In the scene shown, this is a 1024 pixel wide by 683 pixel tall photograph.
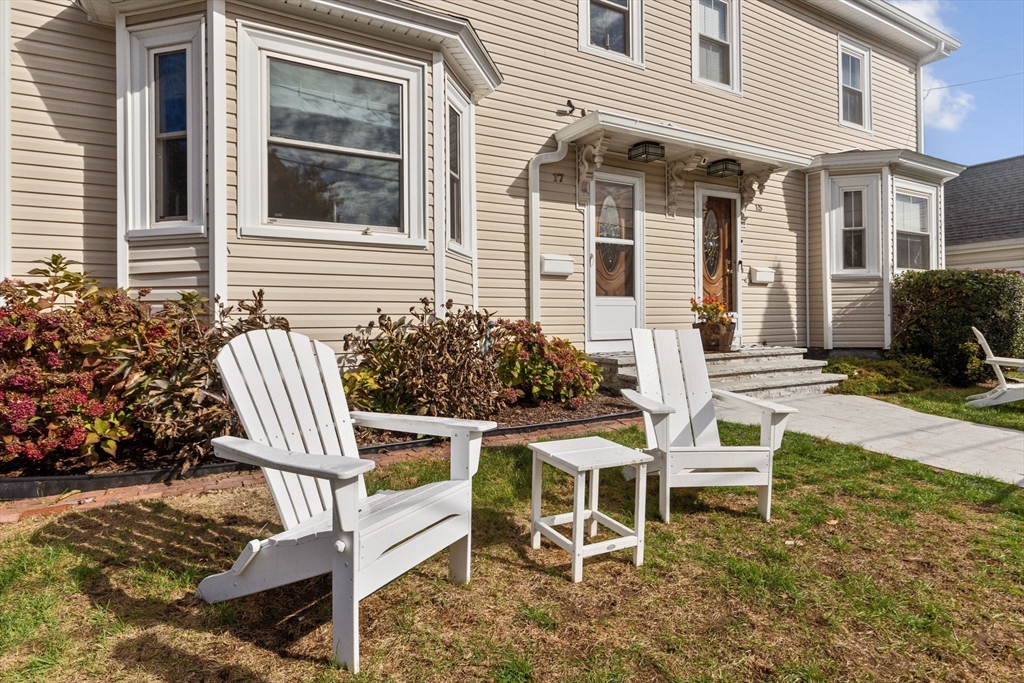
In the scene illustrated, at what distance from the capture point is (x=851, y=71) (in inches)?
388

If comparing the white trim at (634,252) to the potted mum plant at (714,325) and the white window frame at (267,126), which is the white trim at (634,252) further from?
the white window frame at (267,126)

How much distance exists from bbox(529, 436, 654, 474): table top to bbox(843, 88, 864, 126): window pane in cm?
990

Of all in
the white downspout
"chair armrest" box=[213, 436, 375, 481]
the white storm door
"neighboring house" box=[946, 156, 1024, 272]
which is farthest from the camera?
"neighboring house" box=[946, 156, 1024, 272]

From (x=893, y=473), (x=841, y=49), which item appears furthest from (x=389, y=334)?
(x=841, y=49)

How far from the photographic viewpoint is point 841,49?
9.59 meters

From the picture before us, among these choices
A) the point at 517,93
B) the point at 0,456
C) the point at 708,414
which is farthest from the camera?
the point at 517,93

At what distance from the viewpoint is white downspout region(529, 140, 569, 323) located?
22.1ft

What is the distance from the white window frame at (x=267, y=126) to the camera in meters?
4.47

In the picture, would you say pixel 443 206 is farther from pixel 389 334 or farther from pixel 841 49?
pixel 841 49

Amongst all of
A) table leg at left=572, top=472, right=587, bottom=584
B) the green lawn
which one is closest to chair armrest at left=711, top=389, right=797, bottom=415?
the green lawn

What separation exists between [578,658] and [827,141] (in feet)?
33.3

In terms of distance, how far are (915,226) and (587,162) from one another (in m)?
6.42

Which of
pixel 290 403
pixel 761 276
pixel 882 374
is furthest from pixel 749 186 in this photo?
pixel 290 403

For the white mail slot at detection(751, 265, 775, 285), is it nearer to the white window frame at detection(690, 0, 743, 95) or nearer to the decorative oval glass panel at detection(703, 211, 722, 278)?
the decorative oval glass panel at detection(703, 211, 722, 278)
